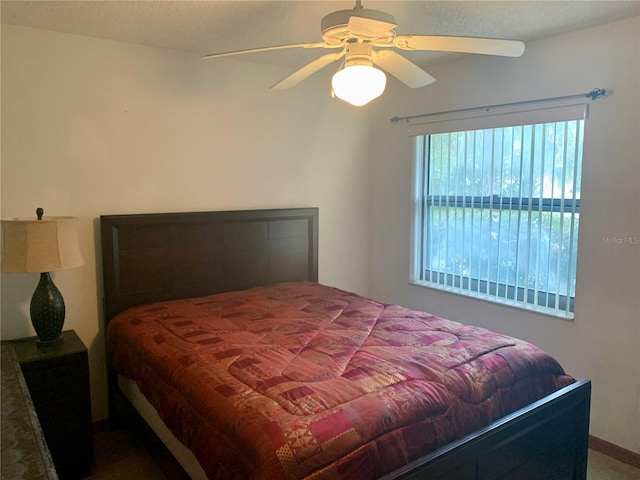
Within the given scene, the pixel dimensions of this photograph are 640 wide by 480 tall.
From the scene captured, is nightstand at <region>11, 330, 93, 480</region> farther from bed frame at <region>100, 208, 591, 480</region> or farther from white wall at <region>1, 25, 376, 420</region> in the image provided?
white wall at <region>1, 25, 376, 420</region>

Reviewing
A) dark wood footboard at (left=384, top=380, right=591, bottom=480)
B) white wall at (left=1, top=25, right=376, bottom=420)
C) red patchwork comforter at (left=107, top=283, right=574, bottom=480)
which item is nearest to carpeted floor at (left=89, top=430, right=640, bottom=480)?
white wall at (left=1, top=25, right=376, bottom=420)

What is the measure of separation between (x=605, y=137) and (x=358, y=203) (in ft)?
6.46

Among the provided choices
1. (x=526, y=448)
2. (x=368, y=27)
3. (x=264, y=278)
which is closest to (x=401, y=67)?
(x=368, y=27)

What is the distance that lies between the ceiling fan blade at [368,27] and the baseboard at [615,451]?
2.59 metres

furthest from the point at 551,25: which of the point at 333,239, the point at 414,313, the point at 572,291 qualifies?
the point at 333,239

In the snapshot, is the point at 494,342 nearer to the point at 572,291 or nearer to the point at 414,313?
the point at 414,313

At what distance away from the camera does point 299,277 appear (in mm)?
3781

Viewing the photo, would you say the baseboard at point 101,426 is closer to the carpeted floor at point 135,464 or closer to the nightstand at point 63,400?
the carpeted floor at point 135,464

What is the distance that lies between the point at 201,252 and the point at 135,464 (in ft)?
4.33

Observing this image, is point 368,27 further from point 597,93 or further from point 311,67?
point 597,93

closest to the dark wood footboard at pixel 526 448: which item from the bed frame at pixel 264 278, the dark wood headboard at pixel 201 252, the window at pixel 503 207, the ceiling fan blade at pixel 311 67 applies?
the bed frame at pixel 264 278

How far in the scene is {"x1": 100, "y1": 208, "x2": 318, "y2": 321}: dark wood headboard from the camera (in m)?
2.92

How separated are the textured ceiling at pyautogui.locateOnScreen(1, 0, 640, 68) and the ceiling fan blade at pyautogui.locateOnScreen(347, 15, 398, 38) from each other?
61cm

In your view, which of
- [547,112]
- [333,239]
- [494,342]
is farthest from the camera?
[333,239]
